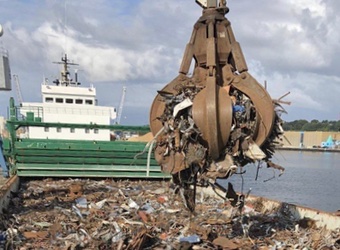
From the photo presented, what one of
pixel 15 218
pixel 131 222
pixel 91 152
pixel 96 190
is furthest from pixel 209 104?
pixel 91 152

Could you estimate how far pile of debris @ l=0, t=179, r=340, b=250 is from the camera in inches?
155

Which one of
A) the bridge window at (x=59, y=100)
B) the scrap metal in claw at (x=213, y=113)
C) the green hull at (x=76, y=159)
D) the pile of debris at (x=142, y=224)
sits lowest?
the pile of debris at (x=142, y=224)

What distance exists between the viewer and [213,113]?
3.16 metres

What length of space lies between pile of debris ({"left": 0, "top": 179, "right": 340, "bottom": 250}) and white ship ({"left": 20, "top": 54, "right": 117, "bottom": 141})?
5815mm

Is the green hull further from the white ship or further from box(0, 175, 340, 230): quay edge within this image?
the white ship

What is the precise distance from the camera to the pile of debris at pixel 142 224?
394 centimetres

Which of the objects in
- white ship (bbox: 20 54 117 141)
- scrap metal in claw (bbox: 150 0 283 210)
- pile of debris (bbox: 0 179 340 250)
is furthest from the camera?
white ship (bbox: 20 54 117 141)

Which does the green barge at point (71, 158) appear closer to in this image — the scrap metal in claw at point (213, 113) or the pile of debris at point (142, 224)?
the pile of debris at point (142, 224)

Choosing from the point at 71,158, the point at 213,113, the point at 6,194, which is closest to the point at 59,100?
the point at 71,158

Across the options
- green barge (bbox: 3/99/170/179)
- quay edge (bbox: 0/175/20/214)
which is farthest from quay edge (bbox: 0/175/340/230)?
green barge (bbox: 3/99/170/179)

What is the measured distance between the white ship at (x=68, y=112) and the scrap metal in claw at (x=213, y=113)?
852 centimetres

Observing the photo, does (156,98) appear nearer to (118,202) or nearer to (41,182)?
(118,202)

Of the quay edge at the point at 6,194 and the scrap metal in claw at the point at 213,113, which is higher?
the scrap metal in claw at the point at 213,113

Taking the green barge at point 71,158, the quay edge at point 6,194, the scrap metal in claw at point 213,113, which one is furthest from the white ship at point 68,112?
the scrap metal in claw at point 213,113
